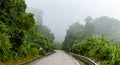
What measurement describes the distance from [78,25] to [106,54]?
11595 cm

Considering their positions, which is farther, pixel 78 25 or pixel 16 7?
pixel 78 25

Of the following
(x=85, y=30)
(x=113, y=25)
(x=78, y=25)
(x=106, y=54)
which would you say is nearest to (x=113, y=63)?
(x=106, y=54)

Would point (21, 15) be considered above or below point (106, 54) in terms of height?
above

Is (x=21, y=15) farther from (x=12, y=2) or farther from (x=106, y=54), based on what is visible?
(x=106, y=54)

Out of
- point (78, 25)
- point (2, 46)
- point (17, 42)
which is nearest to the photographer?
point (2, 46)

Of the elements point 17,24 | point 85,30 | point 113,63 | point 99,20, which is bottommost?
point 113,63

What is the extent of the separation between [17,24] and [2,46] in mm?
9279

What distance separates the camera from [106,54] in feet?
112

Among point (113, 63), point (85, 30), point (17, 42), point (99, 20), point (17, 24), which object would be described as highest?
point (99, 20)

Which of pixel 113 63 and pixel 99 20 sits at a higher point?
pixel 99 20

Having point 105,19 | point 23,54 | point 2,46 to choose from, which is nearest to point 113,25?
point 105,19

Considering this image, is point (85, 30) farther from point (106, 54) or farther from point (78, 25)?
point (106, 54)

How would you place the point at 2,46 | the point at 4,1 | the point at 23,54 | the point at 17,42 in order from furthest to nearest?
the point at 23,54, the point at 17,42, the point at 4,1, the point at 2,46

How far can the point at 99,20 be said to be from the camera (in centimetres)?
17812
